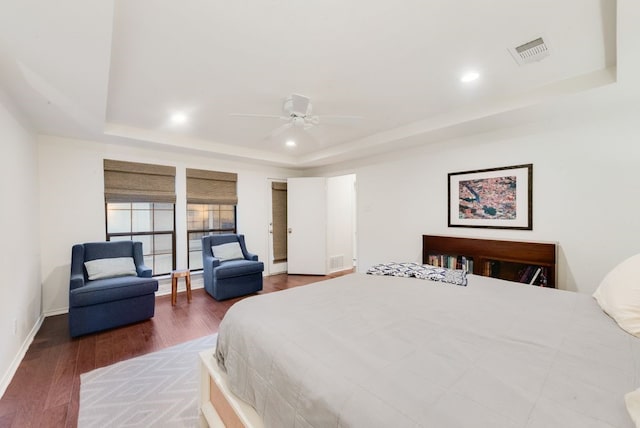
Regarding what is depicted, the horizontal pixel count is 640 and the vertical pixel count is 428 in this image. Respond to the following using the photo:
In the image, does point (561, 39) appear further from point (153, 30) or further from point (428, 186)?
point (153, 30)

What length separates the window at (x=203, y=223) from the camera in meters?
4.67

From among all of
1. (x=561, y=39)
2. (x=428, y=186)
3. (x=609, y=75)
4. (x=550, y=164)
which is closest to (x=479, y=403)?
(x=561, y=39)

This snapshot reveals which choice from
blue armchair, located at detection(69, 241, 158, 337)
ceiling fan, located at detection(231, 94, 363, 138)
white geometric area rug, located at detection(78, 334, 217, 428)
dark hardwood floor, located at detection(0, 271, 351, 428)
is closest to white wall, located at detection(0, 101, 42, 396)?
dark hardwood floor, located at detection(0, 271, 351, 428)

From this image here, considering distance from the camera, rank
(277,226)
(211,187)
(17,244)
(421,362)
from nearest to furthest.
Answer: (421,362)
(17,244)
(211,187)
(277,226)

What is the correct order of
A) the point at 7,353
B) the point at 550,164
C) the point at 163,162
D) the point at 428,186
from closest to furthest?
the point at 7,353 → the point at 550,164 → the point at 428,186 → the point at 163,162

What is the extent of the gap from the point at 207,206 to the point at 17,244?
8.38 feet

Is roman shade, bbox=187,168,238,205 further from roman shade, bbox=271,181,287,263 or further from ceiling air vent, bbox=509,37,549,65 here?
ceiling air vent, bbox=509,37,549,65

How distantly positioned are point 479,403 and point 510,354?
15.9 inches

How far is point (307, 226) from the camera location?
5.55 meters

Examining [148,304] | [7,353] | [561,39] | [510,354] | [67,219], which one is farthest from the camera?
[67,219]

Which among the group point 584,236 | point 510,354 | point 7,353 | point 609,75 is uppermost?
point 609,75

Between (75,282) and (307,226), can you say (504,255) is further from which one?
(75,282)

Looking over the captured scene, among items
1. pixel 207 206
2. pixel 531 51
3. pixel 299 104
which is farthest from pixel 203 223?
pixel 531 51

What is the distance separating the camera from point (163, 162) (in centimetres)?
427
